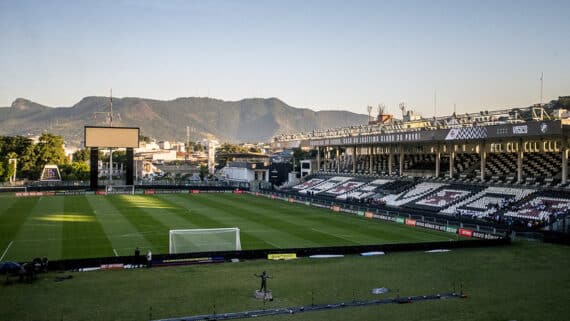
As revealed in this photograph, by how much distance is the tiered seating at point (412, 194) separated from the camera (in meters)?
57.4

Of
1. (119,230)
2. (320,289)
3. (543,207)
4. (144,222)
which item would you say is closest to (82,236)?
(119,230)

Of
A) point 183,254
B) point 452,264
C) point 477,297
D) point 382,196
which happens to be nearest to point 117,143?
point 382,196

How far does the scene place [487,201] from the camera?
48.3m

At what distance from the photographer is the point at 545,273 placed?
83.6 ft

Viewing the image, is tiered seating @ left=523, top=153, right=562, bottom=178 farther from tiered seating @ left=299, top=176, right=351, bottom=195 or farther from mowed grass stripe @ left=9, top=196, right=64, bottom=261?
mowed grass stripe @ left=9, top=196, right=64, bottom=261

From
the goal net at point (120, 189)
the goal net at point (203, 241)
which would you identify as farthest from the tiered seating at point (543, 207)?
the goal net at point (120, 189)

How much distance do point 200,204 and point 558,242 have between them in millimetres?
37890

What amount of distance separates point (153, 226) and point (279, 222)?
10.5 meters

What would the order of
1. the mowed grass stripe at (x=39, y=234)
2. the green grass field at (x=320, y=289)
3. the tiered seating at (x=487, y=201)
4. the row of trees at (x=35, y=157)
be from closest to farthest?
the green grass field at (x=320, y=289)
the mowed grass stripe at (x=39, y=234)
the tiered seating at (x=487, y=201)
the row of trees at (x=35, y=157)

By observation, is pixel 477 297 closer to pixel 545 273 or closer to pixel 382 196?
pixel 545 273

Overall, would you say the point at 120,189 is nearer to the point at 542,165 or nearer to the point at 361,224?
the point at 361,224

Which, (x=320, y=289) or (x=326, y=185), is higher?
(x=326, y=185)

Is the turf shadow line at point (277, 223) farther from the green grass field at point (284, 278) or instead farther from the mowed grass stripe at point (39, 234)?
the mowed grass stripe at point (39, 234)

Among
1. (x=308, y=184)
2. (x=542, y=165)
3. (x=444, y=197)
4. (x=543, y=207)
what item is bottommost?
(x=543, y=207)
